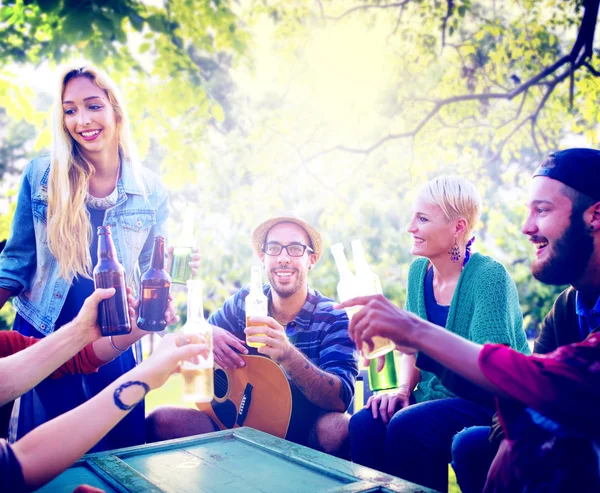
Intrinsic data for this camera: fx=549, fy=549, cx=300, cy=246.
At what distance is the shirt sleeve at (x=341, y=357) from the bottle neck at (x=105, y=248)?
1.29 m

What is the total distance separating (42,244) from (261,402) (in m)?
1.32

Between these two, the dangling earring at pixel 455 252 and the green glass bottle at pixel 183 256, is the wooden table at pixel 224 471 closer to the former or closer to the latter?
the green glass bottle at pixel 183 256

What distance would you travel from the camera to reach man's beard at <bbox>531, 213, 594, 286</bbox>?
6.05 feet

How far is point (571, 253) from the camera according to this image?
1861 mm

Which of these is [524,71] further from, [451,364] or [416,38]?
[451,364]

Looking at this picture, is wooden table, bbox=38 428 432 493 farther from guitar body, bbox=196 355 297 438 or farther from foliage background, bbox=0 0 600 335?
foliage background, bbox=0 0 600 335

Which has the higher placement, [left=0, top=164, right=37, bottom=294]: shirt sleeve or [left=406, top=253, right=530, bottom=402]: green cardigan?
[left=0, top=164, right=37, bottom=294]: shirt sleeve

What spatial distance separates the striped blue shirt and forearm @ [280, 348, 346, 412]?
5 cm

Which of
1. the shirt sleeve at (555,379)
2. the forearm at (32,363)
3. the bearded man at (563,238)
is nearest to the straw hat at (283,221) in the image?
the bearded man at (563,238)

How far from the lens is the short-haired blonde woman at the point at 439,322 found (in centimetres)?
225

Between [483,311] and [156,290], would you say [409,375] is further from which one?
[156,290]

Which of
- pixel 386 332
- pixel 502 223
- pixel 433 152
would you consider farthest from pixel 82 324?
pixel 502 223

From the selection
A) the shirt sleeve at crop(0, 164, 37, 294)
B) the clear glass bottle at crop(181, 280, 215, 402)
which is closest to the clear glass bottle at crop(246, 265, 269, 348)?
the clear glass bottle at crop(181, 280, 215, 402)

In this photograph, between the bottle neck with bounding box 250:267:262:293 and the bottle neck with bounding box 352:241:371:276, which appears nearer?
the bottle neck with bounding box 352:241:371:276
